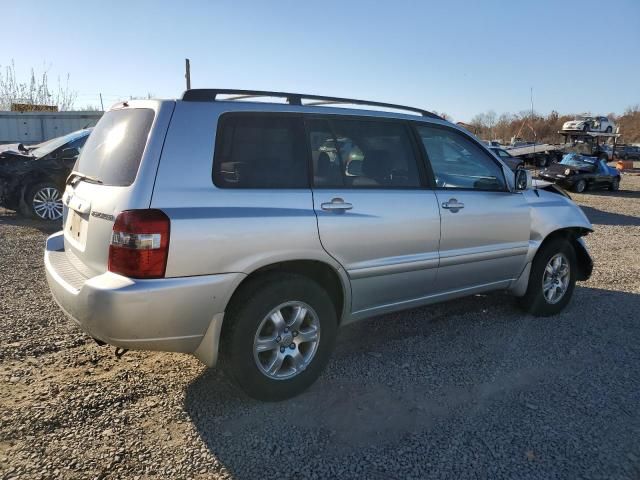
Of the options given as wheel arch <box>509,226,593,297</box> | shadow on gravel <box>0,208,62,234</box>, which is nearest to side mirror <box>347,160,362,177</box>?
wheel arch <box>509,226,593,297</box>

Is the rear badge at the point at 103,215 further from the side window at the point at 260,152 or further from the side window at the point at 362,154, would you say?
the side window at the point at 362,154

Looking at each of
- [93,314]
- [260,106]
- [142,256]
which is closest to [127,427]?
[93,314]

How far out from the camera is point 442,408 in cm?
325

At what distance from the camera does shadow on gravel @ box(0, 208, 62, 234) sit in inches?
349

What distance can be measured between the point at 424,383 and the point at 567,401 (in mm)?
918

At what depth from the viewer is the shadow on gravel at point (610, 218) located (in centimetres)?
1216

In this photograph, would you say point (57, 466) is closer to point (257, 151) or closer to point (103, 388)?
point (103, 388)

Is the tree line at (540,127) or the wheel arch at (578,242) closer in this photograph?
the wheel arch at (578,242)

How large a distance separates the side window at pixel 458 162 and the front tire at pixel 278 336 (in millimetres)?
1476

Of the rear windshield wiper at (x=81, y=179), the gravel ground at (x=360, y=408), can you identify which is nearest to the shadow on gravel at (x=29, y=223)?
the gravel ground at (x=360, y=408)

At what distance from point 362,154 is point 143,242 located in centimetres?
171

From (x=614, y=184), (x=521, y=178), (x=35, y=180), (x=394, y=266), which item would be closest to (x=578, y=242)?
(x=521, y=178)

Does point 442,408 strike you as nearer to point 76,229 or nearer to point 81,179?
point 76,229

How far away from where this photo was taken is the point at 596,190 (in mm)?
21016
